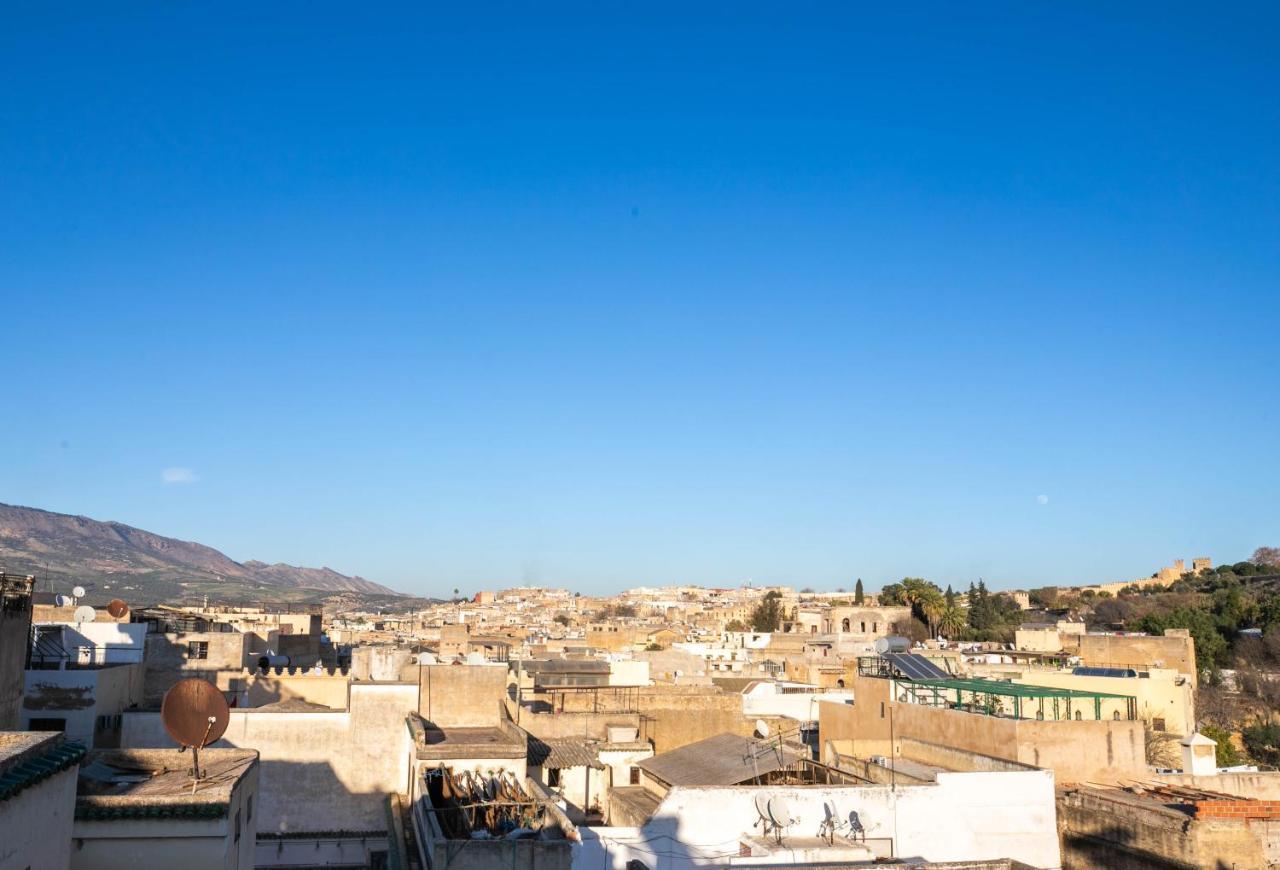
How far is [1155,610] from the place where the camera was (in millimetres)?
78875

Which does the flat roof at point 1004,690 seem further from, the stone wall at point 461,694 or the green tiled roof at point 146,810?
the green tiled roof at point 146,810

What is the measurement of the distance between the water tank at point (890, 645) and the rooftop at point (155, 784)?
55.6 ft

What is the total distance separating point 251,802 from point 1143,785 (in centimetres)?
1617

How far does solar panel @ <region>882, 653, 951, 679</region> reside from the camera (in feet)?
80.8

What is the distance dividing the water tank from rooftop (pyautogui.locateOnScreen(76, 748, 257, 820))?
1694 centimetres

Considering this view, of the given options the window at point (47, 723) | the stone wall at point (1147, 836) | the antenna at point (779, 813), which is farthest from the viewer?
the window at point (47, 723)

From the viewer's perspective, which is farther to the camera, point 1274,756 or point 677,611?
point 677,611

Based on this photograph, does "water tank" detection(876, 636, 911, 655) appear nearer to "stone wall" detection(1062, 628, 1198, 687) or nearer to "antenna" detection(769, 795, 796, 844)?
"antenna" detection(769, 795, 796, 844)

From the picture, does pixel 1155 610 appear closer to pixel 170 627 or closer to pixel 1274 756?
pixel 1274 756

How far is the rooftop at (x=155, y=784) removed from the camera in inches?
412

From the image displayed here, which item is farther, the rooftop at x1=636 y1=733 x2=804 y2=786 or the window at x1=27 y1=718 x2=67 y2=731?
the window at x1=27 y1=718 x2=67 y2=731

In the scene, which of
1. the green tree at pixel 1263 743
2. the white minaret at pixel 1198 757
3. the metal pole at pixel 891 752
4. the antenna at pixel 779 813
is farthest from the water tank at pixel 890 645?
the green tree at pixel 1263 743

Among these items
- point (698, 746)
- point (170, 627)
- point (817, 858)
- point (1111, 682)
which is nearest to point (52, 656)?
point (170, 627)

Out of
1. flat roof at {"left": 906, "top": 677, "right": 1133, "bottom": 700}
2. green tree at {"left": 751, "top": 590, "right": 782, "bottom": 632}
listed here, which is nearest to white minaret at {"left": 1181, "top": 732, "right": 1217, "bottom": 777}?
flat roof at {"left": 906, "top": 677, "right": 1133, "bottom": 700}
